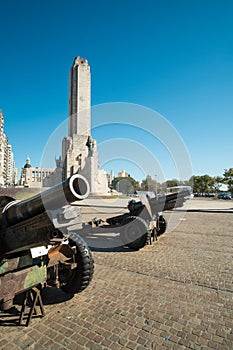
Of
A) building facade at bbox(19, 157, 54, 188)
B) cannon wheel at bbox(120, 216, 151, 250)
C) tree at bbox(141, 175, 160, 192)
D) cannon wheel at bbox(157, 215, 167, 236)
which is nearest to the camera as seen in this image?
cannon wheel at bbox(120, 216, 151, 250)

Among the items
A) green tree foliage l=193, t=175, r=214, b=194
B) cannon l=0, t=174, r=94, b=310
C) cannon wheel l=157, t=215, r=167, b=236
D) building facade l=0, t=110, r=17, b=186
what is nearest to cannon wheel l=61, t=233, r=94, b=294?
cannon l=0, t=174, r=94, b=310

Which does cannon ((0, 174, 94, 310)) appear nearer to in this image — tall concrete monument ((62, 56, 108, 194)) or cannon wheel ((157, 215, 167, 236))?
cannon wheel ((157, 215, 167, 236))

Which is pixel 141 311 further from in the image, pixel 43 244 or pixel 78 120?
pixel 78 120

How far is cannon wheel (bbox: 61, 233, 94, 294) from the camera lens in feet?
13.0

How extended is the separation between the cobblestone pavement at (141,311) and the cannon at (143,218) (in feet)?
4.24

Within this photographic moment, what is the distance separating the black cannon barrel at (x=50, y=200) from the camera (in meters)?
2.23

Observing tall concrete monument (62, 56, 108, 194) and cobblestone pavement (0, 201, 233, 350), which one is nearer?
cobblestone pavement (0, 201, 233, 350)

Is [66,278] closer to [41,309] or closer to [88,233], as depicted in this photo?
[41,309]

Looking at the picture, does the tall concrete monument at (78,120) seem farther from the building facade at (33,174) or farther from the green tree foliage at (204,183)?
the green tree foliage at (204,183)

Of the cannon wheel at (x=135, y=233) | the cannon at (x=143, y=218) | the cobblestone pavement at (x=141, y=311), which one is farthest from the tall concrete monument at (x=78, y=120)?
the cobblestone pavement at (x=141, y=311)

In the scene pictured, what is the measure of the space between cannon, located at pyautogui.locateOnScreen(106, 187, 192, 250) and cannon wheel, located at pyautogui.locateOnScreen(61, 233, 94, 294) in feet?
11.8

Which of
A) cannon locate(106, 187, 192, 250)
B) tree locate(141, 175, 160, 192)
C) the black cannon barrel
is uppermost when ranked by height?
tree locate(141, 175, 160, 192)

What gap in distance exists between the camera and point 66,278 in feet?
13.5

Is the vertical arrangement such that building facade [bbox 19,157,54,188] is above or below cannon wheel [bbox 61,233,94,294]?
above
